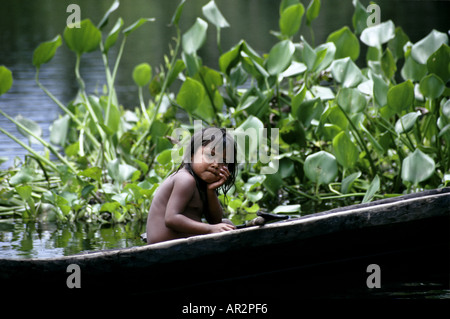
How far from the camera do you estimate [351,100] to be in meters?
3.24

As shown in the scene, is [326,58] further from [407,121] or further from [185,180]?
[185,180]

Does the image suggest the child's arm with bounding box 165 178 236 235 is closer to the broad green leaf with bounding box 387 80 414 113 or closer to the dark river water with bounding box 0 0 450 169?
the broad green leaf with bounding box 387 80 414 113

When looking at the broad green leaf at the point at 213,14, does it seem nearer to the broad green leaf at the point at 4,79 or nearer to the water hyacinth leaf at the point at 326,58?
the water hyacinth leaf at the point at 326,58

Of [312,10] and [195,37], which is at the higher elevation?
[312,10]

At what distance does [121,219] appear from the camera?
3.24 metres

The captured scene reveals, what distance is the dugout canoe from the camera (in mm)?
2074

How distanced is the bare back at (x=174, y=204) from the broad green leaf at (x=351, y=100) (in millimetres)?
1236

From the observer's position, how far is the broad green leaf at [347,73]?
3271mm

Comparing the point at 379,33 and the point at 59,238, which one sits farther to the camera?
the point at 379,33

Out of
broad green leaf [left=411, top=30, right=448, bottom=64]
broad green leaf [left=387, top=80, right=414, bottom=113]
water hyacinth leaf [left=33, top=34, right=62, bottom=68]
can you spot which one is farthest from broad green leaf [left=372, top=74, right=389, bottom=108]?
water hyacinth leaf [left=33, top=34, right=62, bottom=68]

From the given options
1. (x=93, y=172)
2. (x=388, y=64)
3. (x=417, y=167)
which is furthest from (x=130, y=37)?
(x=417, y=167)

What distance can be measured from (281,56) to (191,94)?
45 centimetres
